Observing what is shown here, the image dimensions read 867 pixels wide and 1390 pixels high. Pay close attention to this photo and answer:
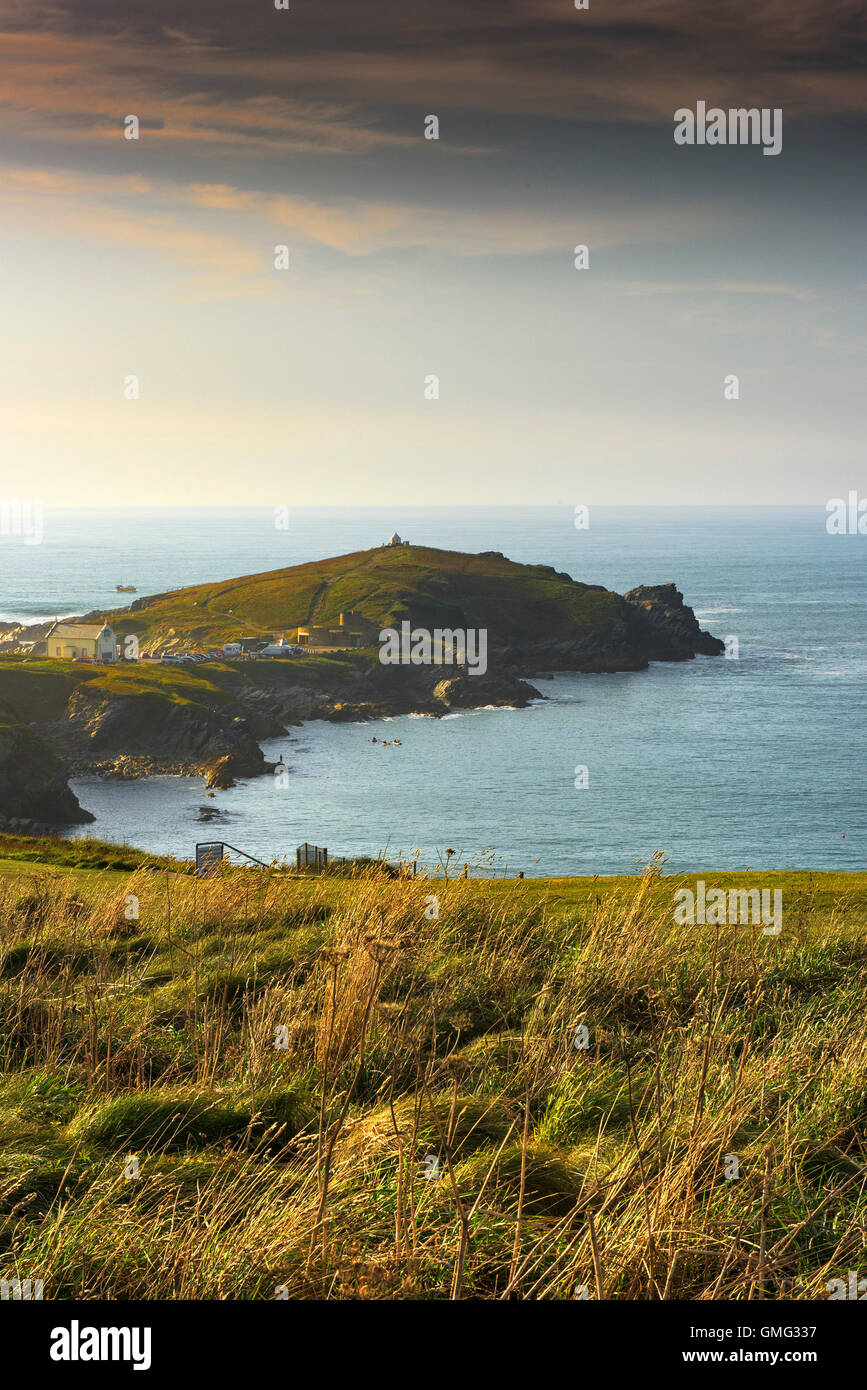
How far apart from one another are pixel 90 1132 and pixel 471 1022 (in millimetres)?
3265

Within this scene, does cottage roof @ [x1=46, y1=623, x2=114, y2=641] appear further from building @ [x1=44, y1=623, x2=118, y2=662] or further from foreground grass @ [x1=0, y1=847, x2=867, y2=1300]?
foreground grass @ [x1=0, y1=847, x2=867, y2=1300]

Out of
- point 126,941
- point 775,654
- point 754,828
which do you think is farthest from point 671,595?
point 126,941

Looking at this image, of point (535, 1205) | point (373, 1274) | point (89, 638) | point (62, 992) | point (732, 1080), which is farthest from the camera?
point (89, 638)

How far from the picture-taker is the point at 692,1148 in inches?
181

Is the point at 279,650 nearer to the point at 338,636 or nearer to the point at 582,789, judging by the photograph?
the point at 338,636

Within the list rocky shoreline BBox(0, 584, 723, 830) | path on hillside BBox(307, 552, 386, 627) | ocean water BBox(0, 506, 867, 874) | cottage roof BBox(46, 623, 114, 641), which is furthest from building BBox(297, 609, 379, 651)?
ocean water BBox(0, 506, 867, 874)

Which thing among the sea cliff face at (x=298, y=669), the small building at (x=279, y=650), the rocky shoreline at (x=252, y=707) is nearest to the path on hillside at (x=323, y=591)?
the sea cliff face at (x=298, y=669)

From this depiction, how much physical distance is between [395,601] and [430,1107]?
138587 millimetres

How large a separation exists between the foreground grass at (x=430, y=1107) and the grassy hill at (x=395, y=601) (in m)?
125

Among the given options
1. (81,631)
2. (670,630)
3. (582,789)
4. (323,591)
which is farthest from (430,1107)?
(323,591)

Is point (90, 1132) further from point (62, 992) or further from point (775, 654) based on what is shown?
point (775, 654)

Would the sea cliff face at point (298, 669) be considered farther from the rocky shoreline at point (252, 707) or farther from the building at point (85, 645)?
the building at point (85, 645)

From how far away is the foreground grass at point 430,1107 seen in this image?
4148 mm

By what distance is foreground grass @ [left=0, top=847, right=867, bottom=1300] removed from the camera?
13.6 feet
